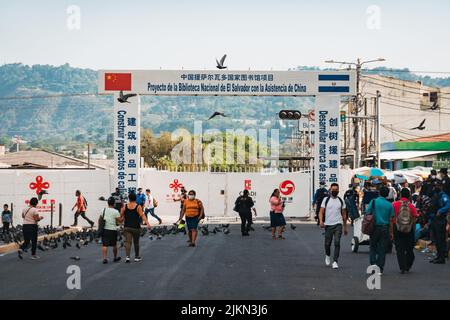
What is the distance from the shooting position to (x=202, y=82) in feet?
125

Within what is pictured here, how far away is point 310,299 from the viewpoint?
1308 cm

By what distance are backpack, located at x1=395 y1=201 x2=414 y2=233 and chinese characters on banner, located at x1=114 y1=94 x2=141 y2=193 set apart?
22.4m

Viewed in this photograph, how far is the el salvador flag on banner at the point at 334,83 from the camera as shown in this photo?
38906 millimetres

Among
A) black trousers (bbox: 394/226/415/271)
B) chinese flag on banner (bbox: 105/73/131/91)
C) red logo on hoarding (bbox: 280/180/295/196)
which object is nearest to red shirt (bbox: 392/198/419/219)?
black trousers (bbox: 394/226/415/271)

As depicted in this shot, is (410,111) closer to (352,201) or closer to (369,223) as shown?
(352,201)

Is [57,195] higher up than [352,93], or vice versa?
[352,93]

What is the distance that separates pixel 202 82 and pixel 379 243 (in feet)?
72.3

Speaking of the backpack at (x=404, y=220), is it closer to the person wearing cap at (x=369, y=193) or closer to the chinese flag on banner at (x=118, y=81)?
the person wearing cap at (x=369, y=193)

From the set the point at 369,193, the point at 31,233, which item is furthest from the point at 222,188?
the point at 31,233

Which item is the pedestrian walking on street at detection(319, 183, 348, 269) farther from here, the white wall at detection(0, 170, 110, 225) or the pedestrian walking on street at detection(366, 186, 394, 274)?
the white wall at detection(0, 170, 110, 225)
